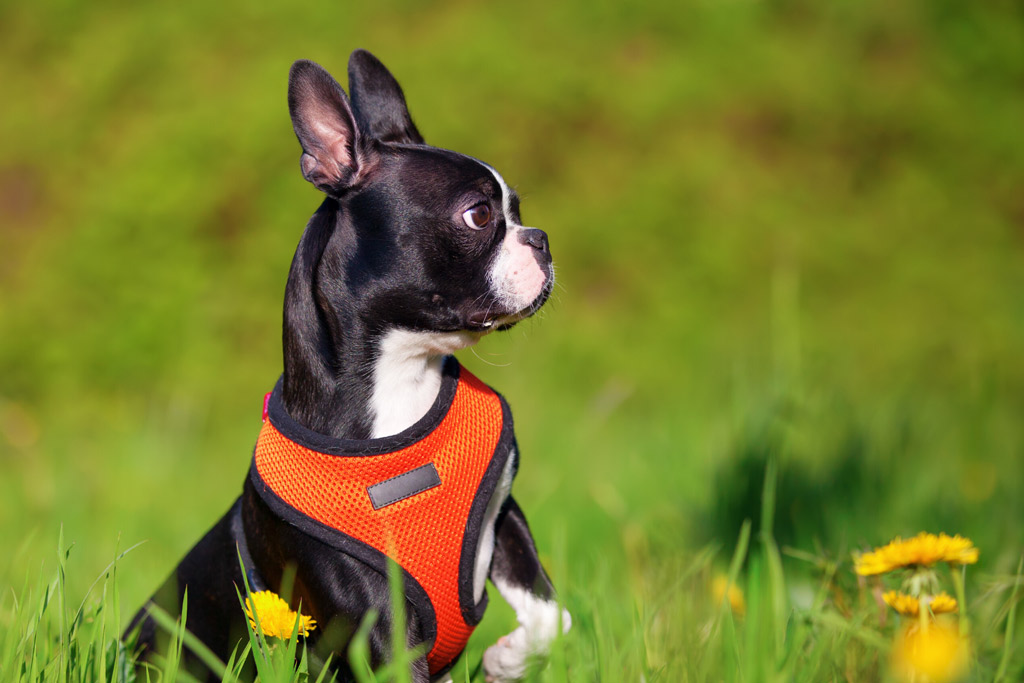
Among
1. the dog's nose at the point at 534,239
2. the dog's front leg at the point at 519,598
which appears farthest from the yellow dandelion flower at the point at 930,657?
the dog's nose at the point at 534,239

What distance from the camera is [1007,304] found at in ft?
18.0

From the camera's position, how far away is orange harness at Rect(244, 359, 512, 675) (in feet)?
7.13

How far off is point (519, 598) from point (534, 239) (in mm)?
915

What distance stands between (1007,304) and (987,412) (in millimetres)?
1878

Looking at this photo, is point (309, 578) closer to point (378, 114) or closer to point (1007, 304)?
point (378, 114)

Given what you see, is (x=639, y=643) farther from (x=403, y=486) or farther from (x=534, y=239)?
(x=534, y=239)

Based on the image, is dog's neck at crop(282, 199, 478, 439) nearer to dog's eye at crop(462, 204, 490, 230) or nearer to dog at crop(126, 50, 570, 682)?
dog at crop(126, 50, 570, 682)

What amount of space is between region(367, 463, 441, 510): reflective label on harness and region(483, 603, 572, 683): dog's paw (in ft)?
1.38

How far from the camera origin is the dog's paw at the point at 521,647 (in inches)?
88.7

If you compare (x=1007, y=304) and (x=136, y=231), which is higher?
(x=136, y=231)

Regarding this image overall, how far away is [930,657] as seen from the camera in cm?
154

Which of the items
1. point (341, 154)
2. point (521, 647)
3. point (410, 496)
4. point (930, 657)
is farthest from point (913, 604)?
point (341, 154)

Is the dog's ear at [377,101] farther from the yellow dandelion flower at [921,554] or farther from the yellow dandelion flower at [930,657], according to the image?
the yellow dandelion flower at [930,657]

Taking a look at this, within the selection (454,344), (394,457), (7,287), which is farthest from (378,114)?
(7,287)
